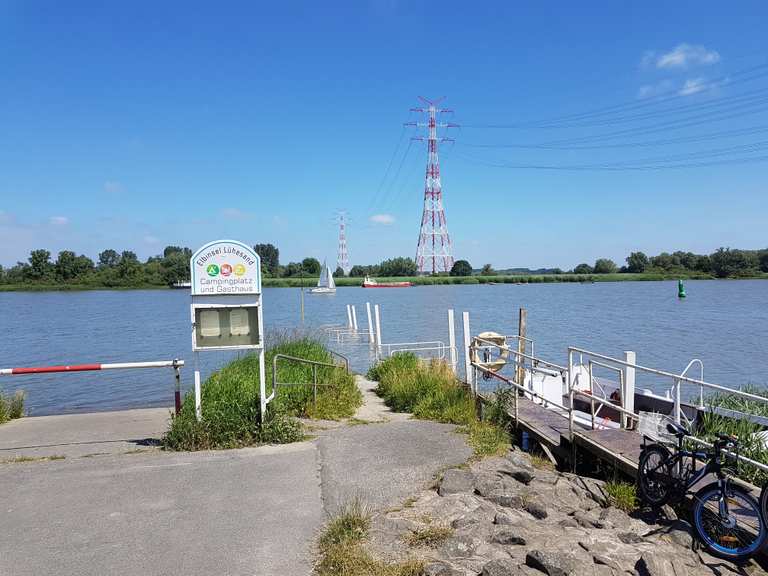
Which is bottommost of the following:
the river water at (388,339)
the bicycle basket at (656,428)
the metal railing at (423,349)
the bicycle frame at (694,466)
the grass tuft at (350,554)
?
the river water at (388,339)

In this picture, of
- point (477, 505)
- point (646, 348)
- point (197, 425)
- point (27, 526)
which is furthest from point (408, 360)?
point (646, 348)

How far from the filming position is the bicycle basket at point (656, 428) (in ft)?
22.1

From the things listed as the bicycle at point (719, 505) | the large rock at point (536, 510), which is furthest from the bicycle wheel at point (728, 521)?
the large rock at point (536, 510)

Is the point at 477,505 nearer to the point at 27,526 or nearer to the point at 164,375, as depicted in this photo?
the point at 27,526

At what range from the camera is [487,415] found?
10.9 metres

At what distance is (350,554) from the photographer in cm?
482

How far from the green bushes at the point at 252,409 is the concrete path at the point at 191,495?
0.28 m

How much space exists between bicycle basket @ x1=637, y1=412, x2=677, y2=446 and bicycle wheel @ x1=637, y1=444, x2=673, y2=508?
14 centimetres

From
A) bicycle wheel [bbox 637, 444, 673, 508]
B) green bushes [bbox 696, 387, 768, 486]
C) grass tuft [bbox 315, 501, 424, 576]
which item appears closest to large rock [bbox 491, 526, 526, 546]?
grass tuft [bbox 315, 501, 424, 576]

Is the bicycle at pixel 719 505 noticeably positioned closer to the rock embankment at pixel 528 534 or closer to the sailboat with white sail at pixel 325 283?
the rock embankment at pixel 528 534

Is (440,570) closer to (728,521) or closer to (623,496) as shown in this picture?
(728,521)

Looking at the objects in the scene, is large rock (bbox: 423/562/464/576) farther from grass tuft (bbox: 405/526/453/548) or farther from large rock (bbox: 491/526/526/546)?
large rock (bbox: 491/526/526/546)

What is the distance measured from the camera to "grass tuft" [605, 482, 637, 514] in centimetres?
686

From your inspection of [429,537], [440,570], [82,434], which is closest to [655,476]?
[429,537]
